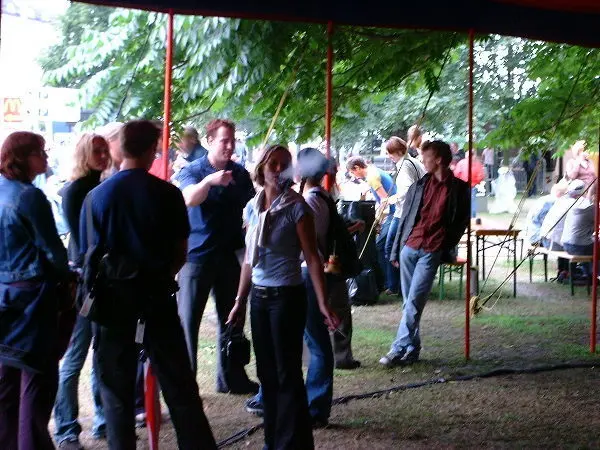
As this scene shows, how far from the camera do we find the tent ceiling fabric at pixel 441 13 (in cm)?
602

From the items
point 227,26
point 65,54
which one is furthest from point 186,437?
point 65,54

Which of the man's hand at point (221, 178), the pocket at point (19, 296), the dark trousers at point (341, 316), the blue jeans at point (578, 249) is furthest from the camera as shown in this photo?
the blue jeans at point (578, 249)

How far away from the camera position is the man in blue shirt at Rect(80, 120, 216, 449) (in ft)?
14.9

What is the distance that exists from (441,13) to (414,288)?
2398mm

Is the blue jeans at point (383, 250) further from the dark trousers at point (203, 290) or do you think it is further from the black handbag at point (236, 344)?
the black handbag at point (236, 344)

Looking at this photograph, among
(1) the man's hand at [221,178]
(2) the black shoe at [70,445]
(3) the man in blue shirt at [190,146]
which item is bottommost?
(2) the black shoe at [70,445]

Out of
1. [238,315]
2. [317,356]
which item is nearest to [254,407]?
[317,356]

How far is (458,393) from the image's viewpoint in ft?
23.6

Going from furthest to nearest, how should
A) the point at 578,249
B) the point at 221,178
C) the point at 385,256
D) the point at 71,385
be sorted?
the point at 578,249, the point at 385,256, the point at 221,178, the point at 71,385

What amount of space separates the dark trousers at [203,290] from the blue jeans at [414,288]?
200cm

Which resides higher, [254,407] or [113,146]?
[113,146]

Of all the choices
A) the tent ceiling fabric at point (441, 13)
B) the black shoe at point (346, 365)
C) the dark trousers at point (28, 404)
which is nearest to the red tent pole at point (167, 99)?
the tent ceiling fabric at point (441, 13)

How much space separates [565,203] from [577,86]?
12.6 feet

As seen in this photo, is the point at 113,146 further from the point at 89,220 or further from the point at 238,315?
the point at 238,315
